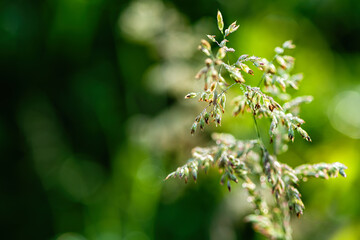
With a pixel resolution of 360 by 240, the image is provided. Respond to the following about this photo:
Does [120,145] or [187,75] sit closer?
[187,75]

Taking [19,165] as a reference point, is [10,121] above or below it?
above

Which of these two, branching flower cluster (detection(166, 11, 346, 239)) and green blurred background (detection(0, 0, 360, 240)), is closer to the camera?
branching flower cluster (detection(166, 11, 346, 239))

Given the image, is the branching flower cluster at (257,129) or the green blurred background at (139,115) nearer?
the branching flower cluster at (257,129)

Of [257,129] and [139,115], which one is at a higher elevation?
[257,129]

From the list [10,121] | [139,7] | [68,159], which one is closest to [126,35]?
[139,7]

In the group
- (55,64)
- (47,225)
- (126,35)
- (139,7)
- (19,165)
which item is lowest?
(47,225)

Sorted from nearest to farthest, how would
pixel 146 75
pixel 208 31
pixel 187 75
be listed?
Answer: pixel 187 75 → pixel 208 31 → pixel 146 75

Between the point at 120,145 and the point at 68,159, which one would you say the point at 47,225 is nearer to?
the point at 68,159

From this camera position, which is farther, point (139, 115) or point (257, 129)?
point (139, 115)
